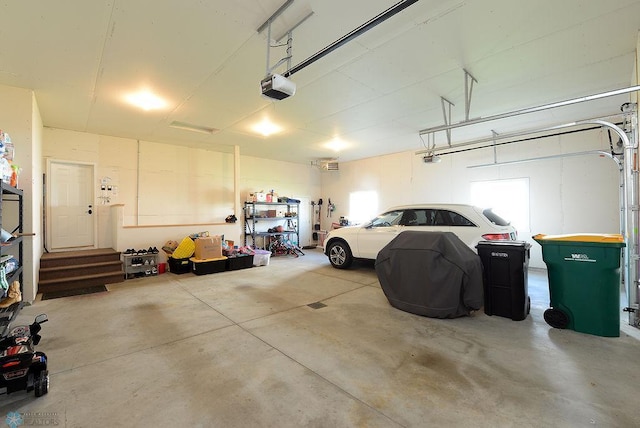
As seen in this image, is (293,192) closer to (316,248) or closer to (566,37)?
(316,248)

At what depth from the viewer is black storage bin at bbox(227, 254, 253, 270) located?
19.7ft

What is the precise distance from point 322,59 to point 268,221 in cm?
637

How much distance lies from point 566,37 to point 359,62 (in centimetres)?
214

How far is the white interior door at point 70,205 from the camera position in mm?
5508

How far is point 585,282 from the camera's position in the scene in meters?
2.68

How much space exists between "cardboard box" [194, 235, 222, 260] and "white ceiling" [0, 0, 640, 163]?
2.50 metres

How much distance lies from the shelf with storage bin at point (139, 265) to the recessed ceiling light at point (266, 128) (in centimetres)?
344

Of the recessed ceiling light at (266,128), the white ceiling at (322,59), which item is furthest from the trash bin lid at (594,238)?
the recessed ceiling light at (266,128)

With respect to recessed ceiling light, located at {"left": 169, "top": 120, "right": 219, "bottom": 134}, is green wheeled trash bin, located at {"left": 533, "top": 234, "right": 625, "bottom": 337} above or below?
below

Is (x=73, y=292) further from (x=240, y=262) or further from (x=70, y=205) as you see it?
(x=240, y=262)

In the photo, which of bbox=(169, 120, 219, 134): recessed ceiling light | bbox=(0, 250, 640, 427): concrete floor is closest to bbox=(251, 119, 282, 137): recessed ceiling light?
bbox=(169, 120, 219, 134): recessed ceiling light

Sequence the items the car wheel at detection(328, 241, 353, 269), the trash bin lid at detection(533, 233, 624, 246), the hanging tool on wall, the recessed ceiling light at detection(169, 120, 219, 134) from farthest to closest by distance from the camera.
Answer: the hanging tool on wall → the car wheel at detection(328, 241, 353, 269) → the recessed ceiling light at detection(169, 120, 219, 134) → the trash bin lid at detection(533, 233, 624, 246)

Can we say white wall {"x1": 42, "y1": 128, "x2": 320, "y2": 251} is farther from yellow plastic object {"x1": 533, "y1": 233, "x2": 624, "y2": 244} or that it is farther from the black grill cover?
yellow plastic object {"x1": 533, "y1": 233, "x2": 624, "y2": 244}

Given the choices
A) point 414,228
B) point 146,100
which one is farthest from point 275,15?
point 414,228
